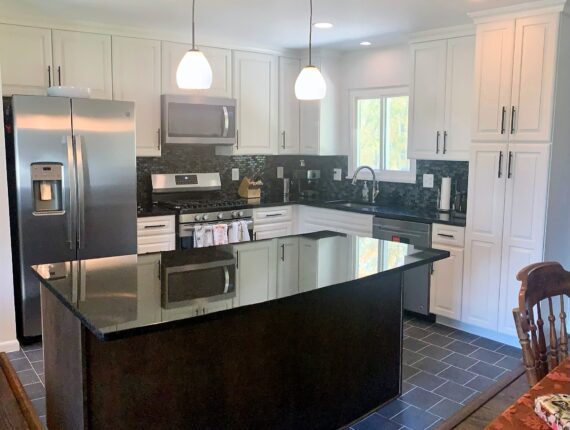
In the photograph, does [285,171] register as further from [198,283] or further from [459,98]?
[198,283]

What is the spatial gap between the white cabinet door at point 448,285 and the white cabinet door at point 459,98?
32.8 inches

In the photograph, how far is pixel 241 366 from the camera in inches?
92.2

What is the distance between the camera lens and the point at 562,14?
3.61 m

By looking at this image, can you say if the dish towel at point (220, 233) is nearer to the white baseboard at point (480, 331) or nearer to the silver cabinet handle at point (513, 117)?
the white baseboard at point (480, 331)

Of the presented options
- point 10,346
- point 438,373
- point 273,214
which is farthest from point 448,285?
point 10,346

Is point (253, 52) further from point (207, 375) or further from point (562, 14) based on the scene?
point (207, 375)

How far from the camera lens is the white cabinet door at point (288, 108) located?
559cm

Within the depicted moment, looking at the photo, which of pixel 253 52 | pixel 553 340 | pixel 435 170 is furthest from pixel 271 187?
pixel 553 340

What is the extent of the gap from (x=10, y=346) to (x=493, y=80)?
3.99 m

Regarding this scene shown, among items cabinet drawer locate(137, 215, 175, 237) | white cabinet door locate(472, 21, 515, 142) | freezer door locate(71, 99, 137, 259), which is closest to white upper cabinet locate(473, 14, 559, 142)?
white cabinet door locate(472, 21, 515, 142)

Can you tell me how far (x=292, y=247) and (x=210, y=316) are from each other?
1.22 meters

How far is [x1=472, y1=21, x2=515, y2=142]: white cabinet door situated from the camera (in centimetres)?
387

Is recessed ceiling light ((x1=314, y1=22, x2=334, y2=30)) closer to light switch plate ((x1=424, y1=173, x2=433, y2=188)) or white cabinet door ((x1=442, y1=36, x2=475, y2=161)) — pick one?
white cabinet door ((x1=442, y1=36, x2=475, y2=161))

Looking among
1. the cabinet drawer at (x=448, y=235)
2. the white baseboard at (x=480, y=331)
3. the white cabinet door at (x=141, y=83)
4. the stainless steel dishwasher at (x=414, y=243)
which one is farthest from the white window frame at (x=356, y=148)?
the white cabinet door at (x=141, y=83)
